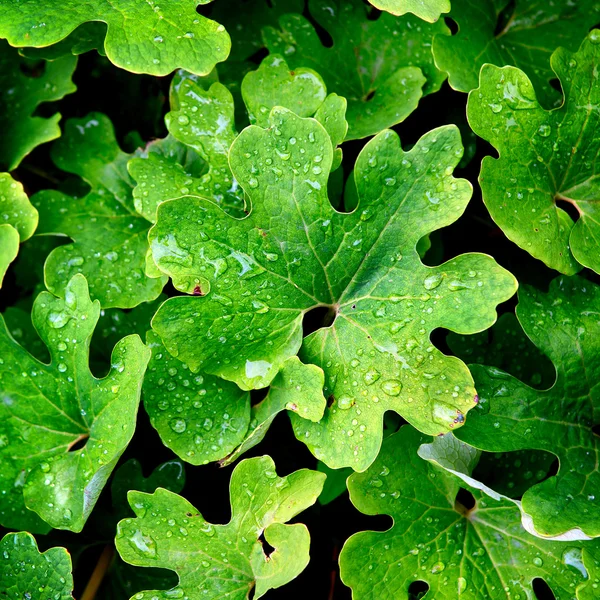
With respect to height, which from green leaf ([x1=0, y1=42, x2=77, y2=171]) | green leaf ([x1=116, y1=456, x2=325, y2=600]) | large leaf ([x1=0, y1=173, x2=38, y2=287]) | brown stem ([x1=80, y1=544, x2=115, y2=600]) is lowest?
brown stem ([x1=80, y1=544, x2=115, y2=600])

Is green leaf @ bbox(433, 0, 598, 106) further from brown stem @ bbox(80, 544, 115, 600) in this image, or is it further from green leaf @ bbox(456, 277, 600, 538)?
brown stem @ bbox(80, 544, 115, 600)

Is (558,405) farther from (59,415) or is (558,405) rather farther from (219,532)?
(59,415)

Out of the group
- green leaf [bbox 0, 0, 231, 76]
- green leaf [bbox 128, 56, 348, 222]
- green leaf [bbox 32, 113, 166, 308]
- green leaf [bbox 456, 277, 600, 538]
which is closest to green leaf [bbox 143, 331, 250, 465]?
green leaf [bbox 32, 113, 166, 308]

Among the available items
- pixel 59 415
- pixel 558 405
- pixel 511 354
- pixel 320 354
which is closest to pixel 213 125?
pixel 320 354

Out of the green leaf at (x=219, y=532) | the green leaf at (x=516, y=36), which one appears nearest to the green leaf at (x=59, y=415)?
Answer: the green leaf at (x=219, y=532)

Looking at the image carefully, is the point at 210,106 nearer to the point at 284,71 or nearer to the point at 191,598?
the point at 284,71

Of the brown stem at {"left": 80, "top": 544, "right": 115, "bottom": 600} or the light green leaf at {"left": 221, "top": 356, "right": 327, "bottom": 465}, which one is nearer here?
the light green leaf at {"left": 221, "top": 356, "right": 327, "bottom": 465}

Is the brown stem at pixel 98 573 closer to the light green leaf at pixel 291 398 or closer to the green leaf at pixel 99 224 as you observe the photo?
the light green leaf at pixel 291 398
